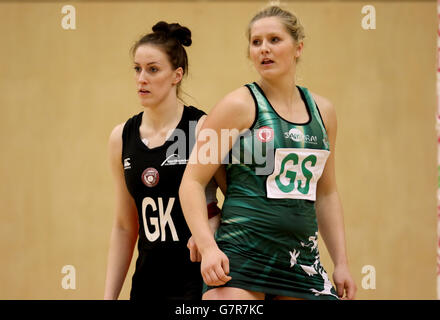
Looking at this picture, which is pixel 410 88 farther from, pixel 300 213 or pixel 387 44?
pixel 300 213

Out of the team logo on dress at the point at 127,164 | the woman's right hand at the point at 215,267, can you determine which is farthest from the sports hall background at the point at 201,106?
the woman's right hand at the point at 215,267

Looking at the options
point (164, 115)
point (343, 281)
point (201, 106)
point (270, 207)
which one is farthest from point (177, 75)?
point (201, 106)

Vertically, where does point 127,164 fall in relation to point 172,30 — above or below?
below

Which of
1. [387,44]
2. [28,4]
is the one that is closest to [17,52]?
[28,4]

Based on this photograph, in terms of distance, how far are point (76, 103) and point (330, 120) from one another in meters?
3.04

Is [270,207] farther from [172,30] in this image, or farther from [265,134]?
[172,30]

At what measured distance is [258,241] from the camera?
71.9 inches

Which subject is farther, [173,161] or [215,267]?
[173,161]

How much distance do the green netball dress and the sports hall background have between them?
109 inches

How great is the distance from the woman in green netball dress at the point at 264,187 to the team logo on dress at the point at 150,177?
0.30 m

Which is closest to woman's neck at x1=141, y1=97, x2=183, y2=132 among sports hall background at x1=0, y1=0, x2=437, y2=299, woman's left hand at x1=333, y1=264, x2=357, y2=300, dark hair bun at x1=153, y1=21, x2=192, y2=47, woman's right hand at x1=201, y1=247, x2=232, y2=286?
dark hair bun at x1=153, y1=21, x2=192, y2=47

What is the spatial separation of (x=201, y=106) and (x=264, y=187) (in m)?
2.80

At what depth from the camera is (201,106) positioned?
15.0ft

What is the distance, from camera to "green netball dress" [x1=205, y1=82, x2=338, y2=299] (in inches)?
71.7
